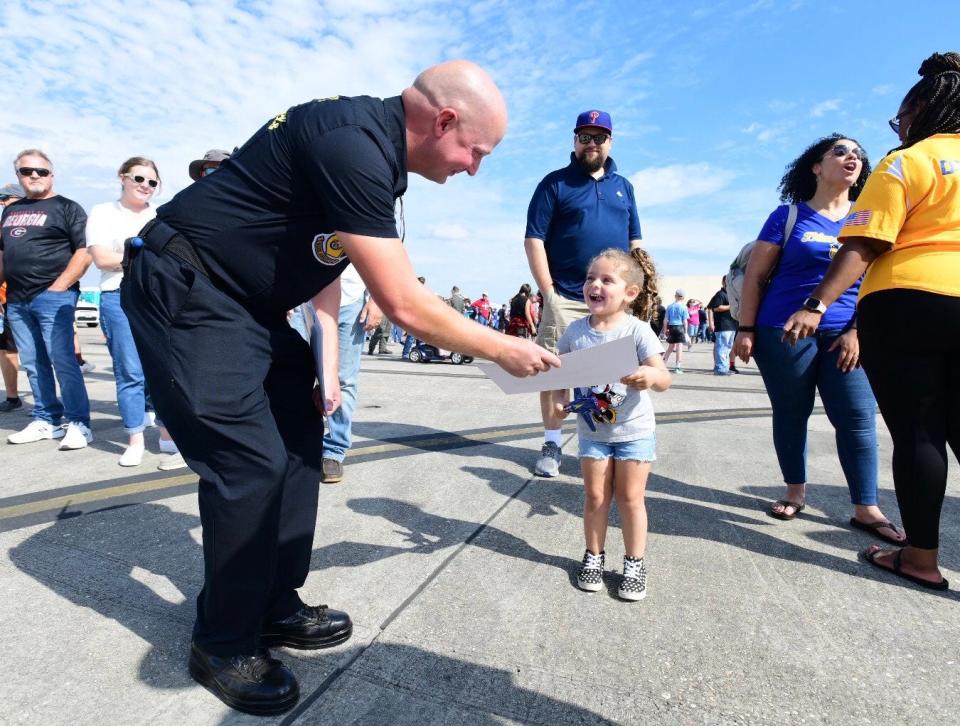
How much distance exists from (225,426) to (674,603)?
167 cm

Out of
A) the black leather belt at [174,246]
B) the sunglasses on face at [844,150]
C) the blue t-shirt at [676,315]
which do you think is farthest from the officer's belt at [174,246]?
the blue t-shirt at [676,315]

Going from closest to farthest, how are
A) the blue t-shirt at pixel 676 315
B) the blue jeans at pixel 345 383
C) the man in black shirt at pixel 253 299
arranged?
the man in black shirt at pixel 253 299 → the blue jeans at pixel 345 383 → the blue t-shirt at pixel 676 315

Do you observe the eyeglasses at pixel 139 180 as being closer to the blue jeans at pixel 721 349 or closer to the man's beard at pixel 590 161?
the man's beard at pixel 590 161

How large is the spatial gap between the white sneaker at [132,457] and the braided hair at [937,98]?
440 cm

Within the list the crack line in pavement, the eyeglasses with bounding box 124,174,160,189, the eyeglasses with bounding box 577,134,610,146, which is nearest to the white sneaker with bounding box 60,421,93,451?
the eyeglasses with bounding box 124,174,160,189

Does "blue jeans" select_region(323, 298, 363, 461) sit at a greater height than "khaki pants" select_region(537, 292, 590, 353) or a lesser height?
lesser

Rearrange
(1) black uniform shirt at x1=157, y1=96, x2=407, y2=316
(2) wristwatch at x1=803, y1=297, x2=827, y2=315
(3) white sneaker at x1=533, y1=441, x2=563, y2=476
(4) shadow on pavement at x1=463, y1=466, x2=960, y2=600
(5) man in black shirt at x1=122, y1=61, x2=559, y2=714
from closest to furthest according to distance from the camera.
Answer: (1) black uniform shirt at x1=157, y1=96, x2=407, y2=316, (5) man in black shirt at x1=122, y1=61, x2=559, y2=714, (2) wristwatch at x1=803, y1=297, x2=827, y2=315, (4) shadow on pavement at x1=463, y1=466, x2=960, y2=600, (3) white sneaker at x1=533, y1=441, x2=563, y2=476

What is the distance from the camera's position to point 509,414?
235 inches

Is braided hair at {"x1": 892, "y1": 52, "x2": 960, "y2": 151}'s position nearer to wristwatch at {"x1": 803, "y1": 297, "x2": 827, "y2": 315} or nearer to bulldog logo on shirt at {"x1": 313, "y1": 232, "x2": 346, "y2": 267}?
wristwatch at {"x1": 803, "y1": 297, "x2": 827, "y2": 315}

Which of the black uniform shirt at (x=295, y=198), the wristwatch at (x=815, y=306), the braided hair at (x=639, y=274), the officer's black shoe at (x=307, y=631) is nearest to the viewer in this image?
the black uniform shirt at (x=295, y=198)

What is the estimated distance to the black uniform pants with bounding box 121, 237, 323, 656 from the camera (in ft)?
5.06

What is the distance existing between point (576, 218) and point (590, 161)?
37cm

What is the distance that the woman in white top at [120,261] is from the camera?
12.2ft

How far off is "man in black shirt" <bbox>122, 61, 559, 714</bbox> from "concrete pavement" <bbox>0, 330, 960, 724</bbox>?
0.29 meters
